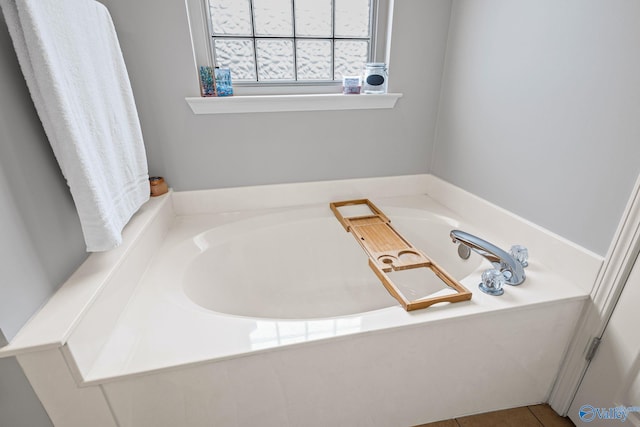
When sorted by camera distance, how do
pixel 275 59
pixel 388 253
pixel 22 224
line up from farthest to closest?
pixel 275 59 → pixel 388 253 → pixel 22 224

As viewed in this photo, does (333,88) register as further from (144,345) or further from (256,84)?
(144,345)

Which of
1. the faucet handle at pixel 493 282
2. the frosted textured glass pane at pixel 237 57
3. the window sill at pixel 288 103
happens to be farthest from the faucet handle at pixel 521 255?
the frosted textured glass pane at pixel 237 57

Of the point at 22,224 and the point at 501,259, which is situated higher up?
the point at 22,224

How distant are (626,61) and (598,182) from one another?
0.32 meters

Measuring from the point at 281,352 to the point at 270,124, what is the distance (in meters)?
1.03

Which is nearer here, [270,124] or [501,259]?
[501,259]

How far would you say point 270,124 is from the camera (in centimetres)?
147

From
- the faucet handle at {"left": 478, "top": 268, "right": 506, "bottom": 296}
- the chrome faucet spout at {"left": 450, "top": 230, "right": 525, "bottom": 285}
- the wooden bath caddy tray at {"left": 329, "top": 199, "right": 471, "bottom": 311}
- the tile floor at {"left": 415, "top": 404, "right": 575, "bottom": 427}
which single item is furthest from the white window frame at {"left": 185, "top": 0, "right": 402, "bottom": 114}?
the tile floor at {"left": 415, "top": 404, "right": 575, "bottom": 427}

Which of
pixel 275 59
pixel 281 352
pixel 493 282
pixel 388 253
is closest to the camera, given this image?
pixel 281 352

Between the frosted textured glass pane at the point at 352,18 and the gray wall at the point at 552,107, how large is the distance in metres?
0.41

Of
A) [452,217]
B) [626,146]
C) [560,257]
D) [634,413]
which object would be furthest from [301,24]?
[634,413]

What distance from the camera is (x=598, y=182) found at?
0.92 m

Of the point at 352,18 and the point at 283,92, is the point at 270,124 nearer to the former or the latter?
the point at 283,92

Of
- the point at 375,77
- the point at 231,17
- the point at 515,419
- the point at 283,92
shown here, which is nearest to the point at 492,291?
the point at 515,419
